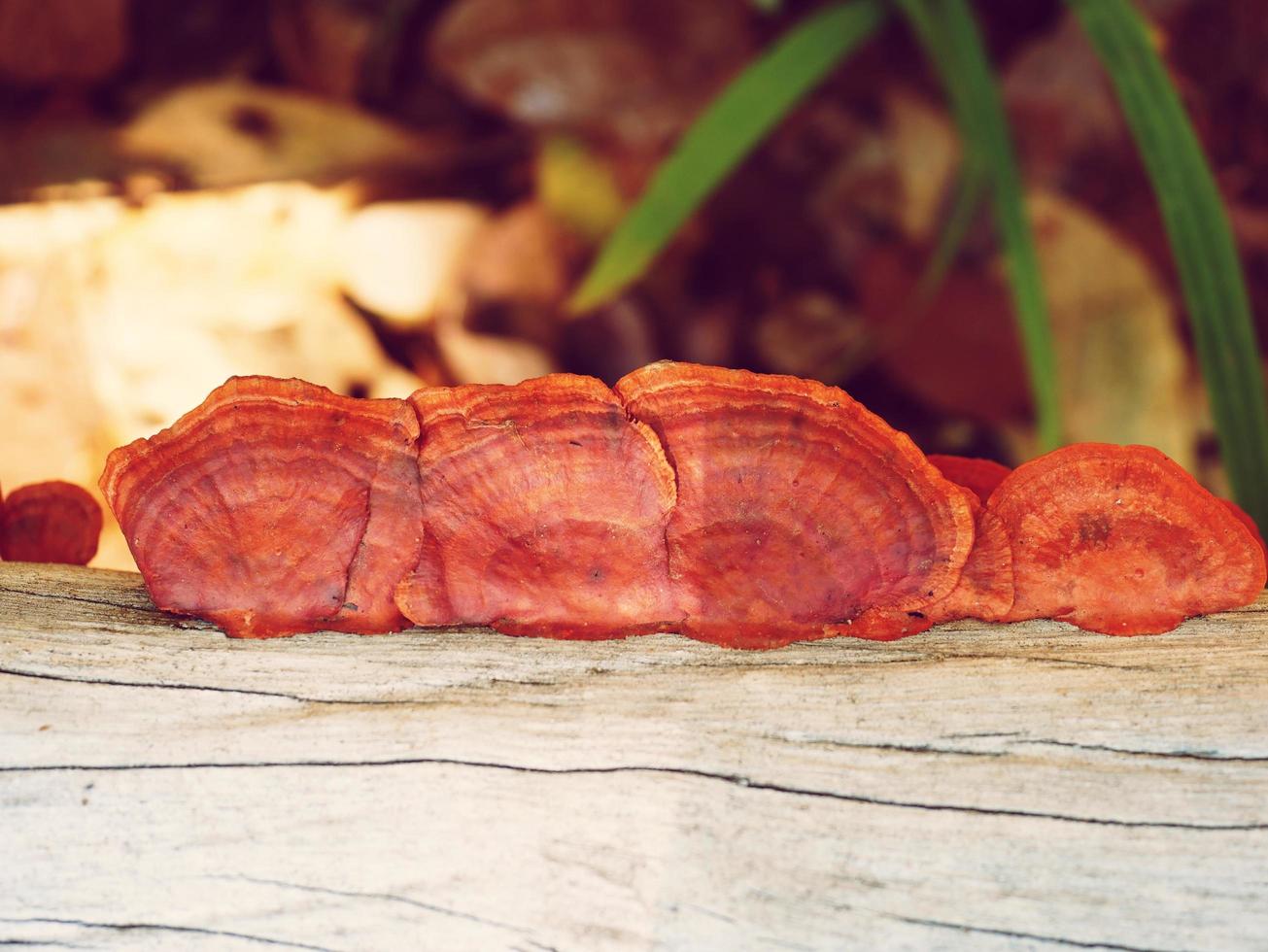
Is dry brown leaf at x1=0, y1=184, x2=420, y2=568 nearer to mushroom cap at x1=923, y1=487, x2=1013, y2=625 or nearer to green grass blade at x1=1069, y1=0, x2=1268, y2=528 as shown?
Answer: mushroom cap at x1=923, y1=487, x2=1013, y2=625

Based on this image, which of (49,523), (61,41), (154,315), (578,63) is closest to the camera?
(49,523)

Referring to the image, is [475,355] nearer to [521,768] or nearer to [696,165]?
[696,165]

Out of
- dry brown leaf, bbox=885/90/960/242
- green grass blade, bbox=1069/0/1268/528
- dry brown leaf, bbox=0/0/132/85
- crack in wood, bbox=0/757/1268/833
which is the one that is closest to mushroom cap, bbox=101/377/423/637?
crack in wood, bbox=0/757/1268/833

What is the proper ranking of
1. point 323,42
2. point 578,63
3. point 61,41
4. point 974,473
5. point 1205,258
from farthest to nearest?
point 323,42 → point 61,41 → point 578,63 → point 1205,258 → point 974,473

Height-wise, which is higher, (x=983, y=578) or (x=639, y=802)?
(x=983, y=578)

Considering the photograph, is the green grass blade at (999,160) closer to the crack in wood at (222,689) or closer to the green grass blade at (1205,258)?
the green grass blade at (1205,258)

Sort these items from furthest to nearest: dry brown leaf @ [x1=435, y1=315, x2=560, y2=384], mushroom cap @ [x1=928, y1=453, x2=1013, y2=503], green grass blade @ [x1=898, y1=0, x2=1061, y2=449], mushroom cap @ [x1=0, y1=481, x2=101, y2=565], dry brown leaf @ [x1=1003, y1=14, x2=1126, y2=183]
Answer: dry brown leaf @ [x1=1003, y1=14, x2=1126, y2=183] → dry brown leaf @ [x1=435, y1=315, x2=560, y2=384] → green grass blade @ [x1=898, y1=0, x2=1061, y2=449] → mushroom cap @ [x1=0, y1=481, x2=101, y2=565] → mushroom cap @ [x1=928, y1=453, x2=1013, y2=503]

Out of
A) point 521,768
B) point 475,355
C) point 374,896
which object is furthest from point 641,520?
point 475,355
